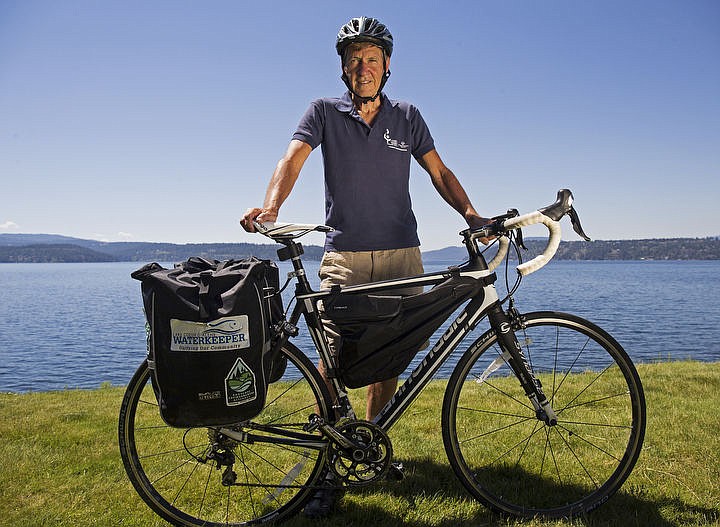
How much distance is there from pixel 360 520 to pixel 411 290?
4.24 feet

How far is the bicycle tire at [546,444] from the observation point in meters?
2.83

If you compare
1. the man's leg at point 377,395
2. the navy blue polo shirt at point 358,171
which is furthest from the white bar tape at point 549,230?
the man's leg at point 377,395

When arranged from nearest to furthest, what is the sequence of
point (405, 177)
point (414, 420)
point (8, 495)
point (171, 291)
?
point (171, 291)
point (8, 495)
point (405, 177)
point (414, 420)

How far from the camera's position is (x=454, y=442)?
2.82 meters

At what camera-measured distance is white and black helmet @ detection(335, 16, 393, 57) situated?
311 centimetres

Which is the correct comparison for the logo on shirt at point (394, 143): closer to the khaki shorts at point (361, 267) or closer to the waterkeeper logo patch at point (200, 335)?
the khaki shorts at point (361, 267)

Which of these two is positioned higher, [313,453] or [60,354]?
[313,453]

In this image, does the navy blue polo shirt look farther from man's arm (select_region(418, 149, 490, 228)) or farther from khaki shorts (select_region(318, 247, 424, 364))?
man's arm (select_region(418, 149, 490, 228))

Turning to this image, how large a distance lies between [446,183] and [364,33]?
1.08m

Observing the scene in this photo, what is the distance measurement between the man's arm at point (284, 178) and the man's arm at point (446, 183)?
86 centimetres

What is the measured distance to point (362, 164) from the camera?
3.21m

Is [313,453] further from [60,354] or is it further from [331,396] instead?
[60,354]

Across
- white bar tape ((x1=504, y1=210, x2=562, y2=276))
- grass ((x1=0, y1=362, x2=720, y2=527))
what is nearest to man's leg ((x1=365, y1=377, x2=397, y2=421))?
grass ((x1=0, y1=362, x2=720, y2=527))

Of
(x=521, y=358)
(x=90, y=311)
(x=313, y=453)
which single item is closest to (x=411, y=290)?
(x=521, y=358)
